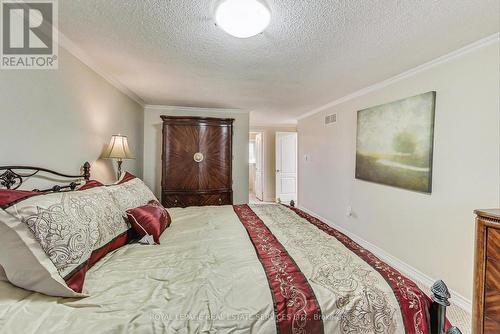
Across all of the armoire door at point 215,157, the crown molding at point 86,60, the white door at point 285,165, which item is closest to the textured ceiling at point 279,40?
the crown molding at point 86,60

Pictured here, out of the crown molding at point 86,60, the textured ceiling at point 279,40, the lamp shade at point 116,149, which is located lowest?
the lamp shade at point 116,149

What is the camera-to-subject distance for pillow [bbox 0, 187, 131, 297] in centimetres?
89

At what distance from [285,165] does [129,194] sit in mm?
5018

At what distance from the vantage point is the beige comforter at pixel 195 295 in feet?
2.69

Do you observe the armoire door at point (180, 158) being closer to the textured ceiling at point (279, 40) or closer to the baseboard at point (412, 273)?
the textured ceiling at point (279, 40)

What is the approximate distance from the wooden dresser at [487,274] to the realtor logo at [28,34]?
115 inches

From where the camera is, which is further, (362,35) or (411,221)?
(411,221)

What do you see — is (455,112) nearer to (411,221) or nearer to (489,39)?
(489,39)

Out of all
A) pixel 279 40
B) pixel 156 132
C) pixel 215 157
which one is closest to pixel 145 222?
pixel 279 40

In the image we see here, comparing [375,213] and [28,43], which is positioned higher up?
[28,43]

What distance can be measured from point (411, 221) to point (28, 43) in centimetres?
359

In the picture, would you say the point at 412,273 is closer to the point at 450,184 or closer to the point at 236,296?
the point at 450,184

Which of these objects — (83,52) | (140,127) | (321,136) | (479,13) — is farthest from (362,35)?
(140,127)

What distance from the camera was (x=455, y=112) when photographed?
2.03 meters
